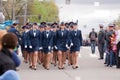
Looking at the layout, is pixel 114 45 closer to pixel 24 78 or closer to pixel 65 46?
pixel 65 46

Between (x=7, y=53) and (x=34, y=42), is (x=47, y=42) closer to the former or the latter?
(x=34, y=42)

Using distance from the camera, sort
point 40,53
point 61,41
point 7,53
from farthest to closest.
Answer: point 40,53 < point 61,41 < point 7,53

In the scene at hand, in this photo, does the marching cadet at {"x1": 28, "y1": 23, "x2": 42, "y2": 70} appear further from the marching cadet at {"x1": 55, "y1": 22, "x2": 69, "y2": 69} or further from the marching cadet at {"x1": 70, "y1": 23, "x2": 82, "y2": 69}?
the marching cadet at {"x1": 70, "y1": 23, "x2": 82, "y2": 69}

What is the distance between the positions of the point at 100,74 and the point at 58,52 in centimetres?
330

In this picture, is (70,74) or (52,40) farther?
(52,40)

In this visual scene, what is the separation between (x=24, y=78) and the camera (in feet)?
60.9

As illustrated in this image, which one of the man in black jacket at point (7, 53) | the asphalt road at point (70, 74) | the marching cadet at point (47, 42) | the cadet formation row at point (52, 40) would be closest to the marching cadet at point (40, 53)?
the cadet formation row at point (52, 40)

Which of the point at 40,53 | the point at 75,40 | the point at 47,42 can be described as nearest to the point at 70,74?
the point at 75,40

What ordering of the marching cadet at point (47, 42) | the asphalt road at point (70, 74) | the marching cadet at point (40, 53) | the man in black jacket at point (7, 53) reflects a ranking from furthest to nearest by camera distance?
the marching cadet at point (40, 53) < the marching cadet at point (47, 42) < the asphalt road at point (70, 74) < the man in black jacket at point (7, 53)

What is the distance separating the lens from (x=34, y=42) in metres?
22.6

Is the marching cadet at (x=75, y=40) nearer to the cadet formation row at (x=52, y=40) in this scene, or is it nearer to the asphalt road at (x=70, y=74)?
the cadet formation row at (x=52, y=40)

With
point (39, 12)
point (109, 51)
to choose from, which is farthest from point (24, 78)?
point (39, 12)

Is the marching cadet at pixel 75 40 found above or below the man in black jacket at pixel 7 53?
below

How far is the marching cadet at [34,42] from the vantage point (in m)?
22.6
